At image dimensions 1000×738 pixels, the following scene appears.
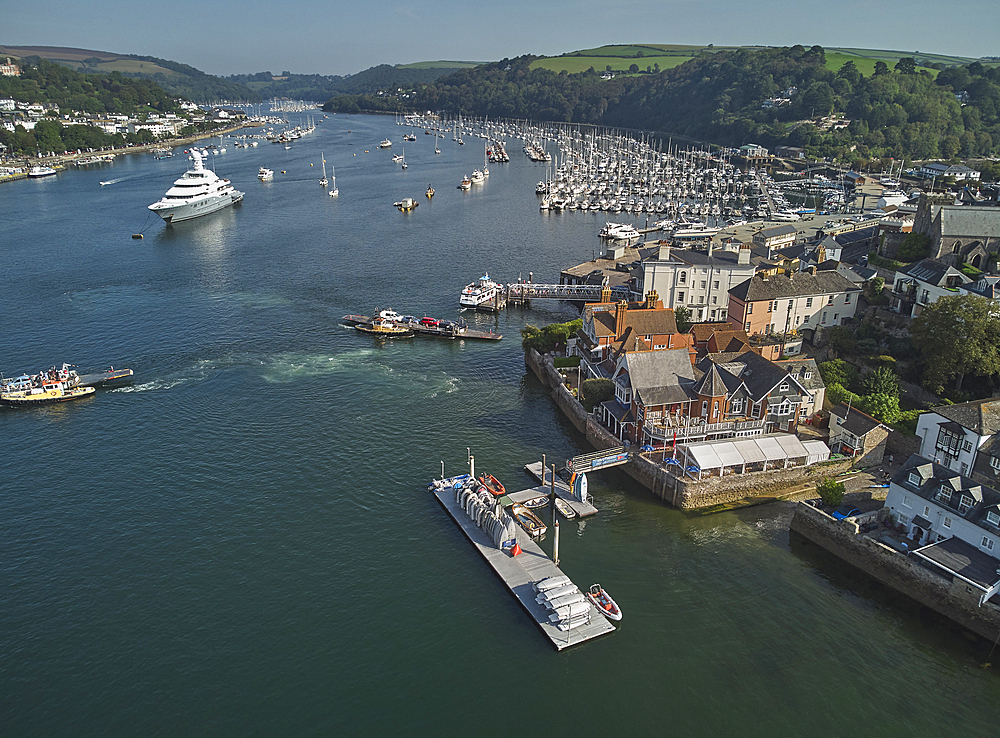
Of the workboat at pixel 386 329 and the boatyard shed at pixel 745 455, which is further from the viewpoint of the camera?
the workboat at pixel 386 329

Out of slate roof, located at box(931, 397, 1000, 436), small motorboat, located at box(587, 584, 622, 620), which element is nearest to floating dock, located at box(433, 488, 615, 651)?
small motorboat, located at box(587, 584, 622, 620)

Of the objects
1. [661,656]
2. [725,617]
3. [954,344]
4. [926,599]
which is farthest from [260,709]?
[954,344]

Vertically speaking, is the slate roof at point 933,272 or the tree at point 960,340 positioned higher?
the slate roof at point 933,272

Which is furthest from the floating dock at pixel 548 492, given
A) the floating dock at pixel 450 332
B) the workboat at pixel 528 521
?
the floating dock at pixel 450 332

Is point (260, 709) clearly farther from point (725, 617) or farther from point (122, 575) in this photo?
point (725, 617)

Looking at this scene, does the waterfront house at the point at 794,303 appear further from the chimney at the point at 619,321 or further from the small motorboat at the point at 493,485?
the small motorboat at the point at 493,485

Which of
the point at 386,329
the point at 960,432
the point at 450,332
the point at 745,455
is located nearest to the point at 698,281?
the point at 450,332
